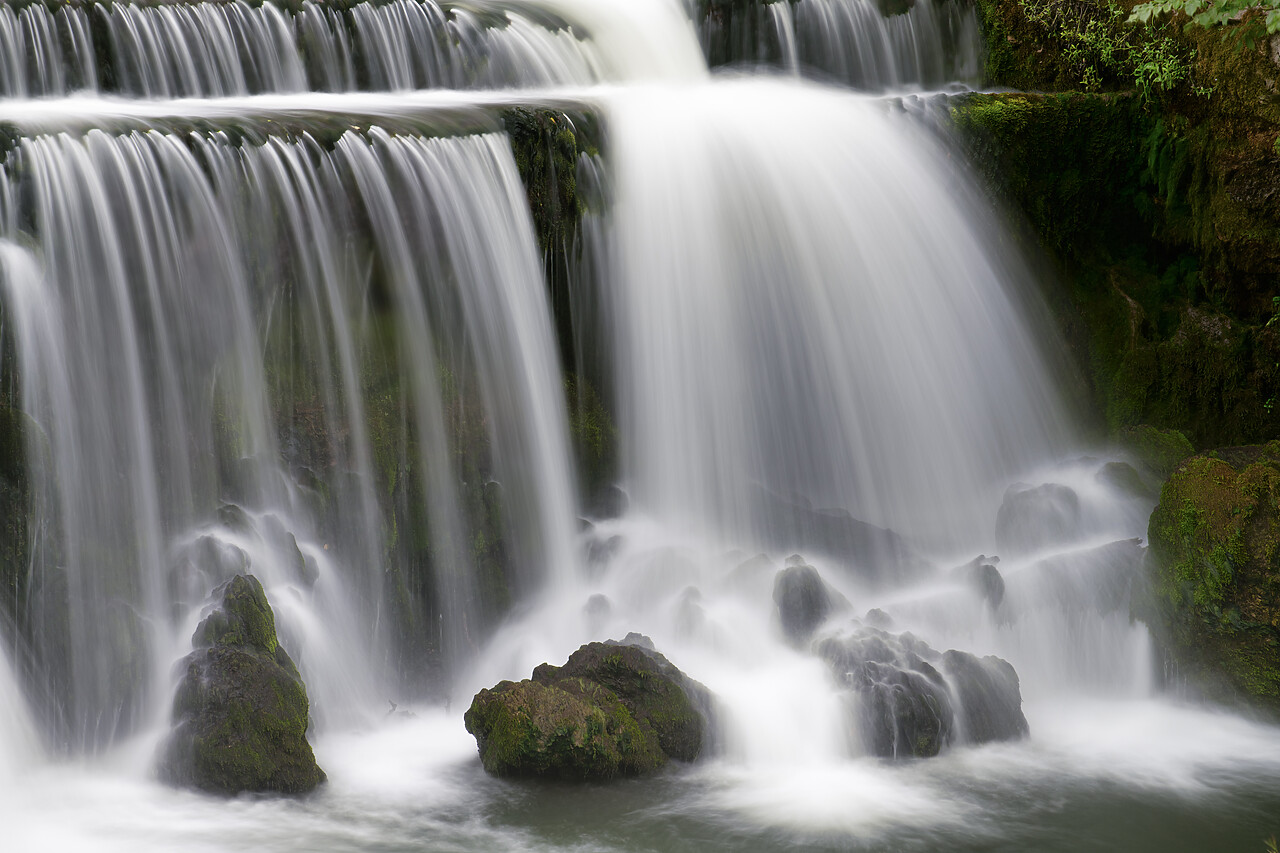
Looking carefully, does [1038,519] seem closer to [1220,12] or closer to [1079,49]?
[1220,12]

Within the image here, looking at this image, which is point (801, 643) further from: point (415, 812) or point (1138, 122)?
point (1138, 122)

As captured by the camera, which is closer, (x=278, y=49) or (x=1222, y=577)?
(x=1222, y=577)

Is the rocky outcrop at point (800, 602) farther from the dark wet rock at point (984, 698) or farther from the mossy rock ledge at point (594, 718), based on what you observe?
the mossy rock ledge at point (594, 718)

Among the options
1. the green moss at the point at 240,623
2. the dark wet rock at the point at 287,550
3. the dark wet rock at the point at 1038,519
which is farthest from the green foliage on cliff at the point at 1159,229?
the green moss at the point at 240,623

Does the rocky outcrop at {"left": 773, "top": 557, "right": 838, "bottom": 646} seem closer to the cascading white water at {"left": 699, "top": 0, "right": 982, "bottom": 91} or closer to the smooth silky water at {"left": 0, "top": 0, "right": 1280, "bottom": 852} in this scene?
the smooth silky water at {"left": 0, "top": 0, "right": 1280, "bottom": 852}

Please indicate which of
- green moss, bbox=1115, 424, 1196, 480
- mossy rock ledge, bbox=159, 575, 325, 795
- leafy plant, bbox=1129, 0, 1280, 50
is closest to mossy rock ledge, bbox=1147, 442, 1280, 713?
green moss, bbox=1115, 424, 1196, 480

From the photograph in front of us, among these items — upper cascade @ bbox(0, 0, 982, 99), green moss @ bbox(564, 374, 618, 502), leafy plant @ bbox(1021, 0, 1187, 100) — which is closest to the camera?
green moss @ bbox(564, 374, 618, 502)

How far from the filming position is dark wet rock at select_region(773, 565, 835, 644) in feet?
25.7

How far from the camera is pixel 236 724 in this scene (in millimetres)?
6168

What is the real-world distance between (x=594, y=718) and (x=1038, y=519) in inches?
167

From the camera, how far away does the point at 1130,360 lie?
10.4 meters

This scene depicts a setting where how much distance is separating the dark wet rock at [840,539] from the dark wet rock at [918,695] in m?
1.68

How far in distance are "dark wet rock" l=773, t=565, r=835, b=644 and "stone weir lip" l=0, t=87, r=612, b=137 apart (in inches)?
157

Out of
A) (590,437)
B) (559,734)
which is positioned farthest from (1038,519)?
(559,734)
